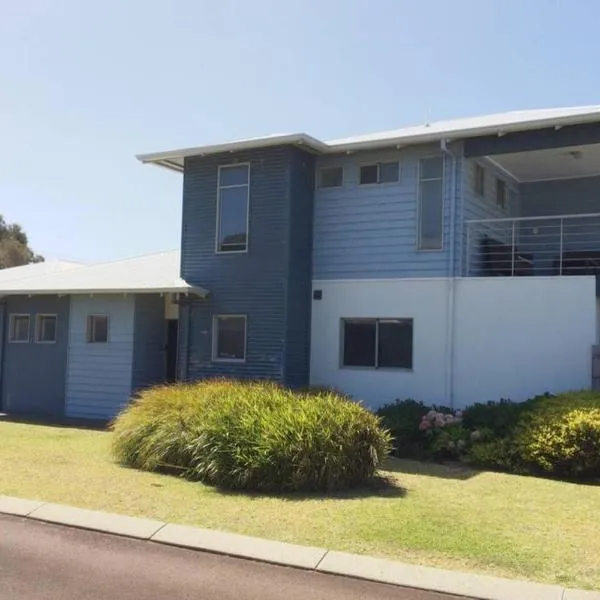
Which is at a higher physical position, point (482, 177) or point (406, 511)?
point (482, 177)

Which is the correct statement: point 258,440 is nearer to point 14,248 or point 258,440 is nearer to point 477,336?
point 477,336

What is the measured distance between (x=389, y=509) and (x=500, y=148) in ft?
28.4

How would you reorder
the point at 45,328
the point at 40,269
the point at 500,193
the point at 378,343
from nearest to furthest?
1. the point at 378,343
2. the point at 500,193
3. the point at 45,328
4. the point at 40,269

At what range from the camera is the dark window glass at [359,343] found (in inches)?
619

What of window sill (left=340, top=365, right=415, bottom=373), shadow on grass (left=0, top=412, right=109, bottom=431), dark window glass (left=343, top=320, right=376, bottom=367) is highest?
dark window glass (left=343, top=320, right=376, bottom=367)

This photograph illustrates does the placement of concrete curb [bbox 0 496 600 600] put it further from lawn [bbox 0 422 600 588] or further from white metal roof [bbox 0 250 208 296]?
white metal roof [bbox 0 250 208 296]

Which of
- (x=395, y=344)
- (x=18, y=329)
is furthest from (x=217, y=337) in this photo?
(x=18, y=329)

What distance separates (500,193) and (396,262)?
12.1ft

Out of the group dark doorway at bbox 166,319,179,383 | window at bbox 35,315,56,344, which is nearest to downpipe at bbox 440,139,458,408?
dark doorway at bbox 166,319,179,383

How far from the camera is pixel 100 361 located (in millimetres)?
18109

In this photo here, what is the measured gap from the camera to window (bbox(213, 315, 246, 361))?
16.4 metres

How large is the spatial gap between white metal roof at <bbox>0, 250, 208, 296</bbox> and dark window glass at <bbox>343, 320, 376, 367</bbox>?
131 inches

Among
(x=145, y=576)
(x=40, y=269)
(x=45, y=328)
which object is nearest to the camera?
(x=145, y=576)

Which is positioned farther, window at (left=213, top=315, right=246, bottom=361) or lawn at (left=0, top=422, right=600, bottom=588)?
window at (left=213, top=315, right=246, bottom=361)
